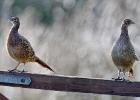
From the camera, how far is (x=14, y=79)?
5.35 meters

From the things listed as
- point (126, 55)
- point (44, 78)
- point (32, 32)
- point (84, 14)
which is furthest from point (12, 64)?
point (44, 78)

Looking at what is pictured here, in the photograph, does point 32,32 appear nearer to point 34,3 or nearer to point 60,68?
point 60,68

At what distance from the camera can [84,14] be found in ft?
33.3

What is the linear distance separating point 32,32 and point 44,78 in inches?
203

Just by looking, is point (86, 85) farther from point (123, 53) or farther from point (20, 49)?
point (20, 49)

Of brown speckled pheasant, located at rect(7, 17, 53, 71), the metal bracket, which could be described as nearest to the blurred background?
brown speckled pheasant, located at rect(7, 17, 53, 71)

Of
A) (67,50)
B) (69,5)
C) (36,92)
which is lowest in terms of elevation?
(36,92)

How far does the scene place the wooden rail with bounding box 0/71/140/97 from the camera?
520 cm

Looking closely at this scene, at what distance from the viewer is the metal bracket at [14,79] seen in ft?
17.4

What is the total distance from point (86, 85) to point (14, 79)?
21.7 inches

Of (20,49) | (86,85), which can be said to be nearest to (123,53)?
(20,49)

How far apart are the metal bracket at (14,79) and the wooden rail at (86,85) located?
0.07 feet

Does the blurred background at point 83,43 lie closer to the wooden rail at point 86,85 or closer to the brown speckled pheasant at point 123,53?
the brown speckled pheasant at point 123,53

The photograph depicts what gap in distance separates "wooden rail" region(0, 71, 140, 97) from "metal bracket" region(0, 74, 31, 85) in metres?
0.02
